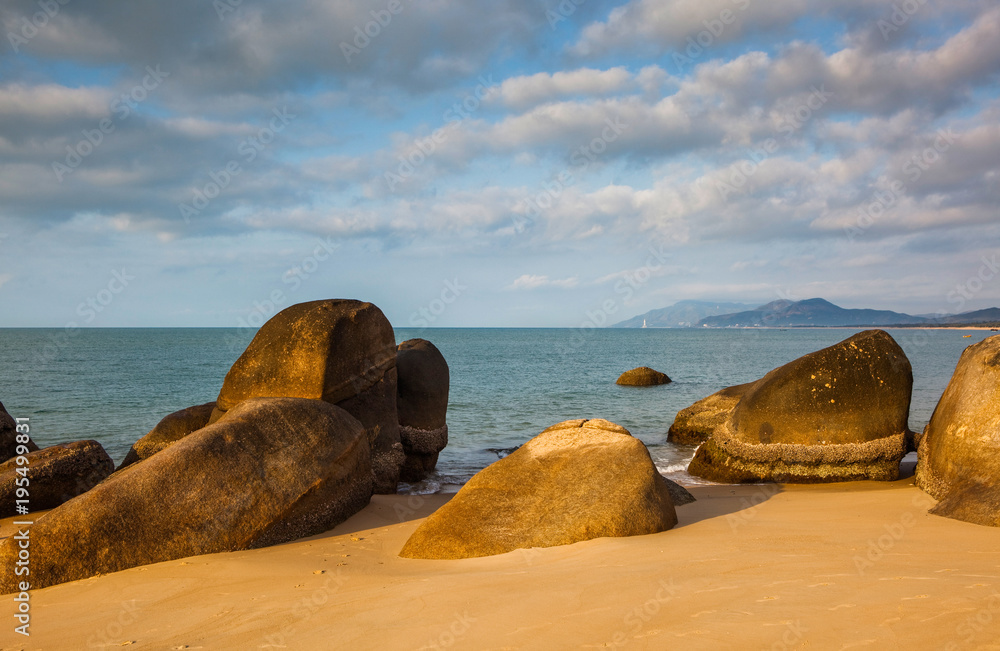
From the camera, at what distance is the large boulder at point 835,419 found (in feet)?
32.9

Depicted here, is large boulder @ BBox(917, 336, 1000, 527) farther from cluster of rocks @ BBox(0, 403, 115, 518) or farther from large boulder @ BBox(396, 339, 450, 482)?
cluster of rocks @ BBox(0, 403, 115, 518)

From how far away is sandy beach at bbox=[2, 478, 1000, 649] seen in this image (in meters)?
3.64

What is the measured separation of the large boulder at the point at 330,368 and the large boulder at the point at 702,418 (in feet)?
25.2

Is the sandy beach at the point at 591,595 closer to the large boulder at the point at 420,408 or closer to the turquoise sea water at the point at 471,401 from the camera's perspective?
the large boulder at the point at 420,408

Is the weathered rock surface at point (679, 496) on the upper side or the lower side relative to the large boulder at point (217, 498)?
lower

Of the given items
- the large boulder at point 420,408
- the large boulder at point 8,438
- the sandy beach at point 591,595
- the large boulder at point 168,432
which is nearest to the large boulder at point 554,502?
the sandy beach at point 591,595

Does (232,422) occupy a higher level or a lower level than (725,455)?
higher

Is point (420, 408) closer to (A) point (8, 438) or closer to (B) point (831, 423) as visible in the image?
(B) point (831, 423)

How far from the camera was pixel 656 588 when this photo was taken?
14.4 feet

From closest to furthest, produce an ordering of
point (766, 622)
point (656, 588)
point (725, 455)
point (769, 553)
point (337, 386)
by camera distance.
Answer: point (766, 622) → point (656, 588) → point (769, 553) → point (337, 386) → point (725, 455)

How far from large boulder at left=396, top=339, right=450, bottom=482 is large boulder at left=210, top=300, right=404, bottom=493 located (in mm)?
990

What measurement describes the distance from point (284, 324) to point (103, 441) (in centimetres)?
833

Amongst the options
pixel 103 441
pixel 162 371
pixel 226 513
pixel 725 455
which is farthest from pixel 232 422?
pixel 162 371

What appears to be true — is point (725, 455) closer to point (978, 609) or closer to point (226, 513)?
point (978, 609)
